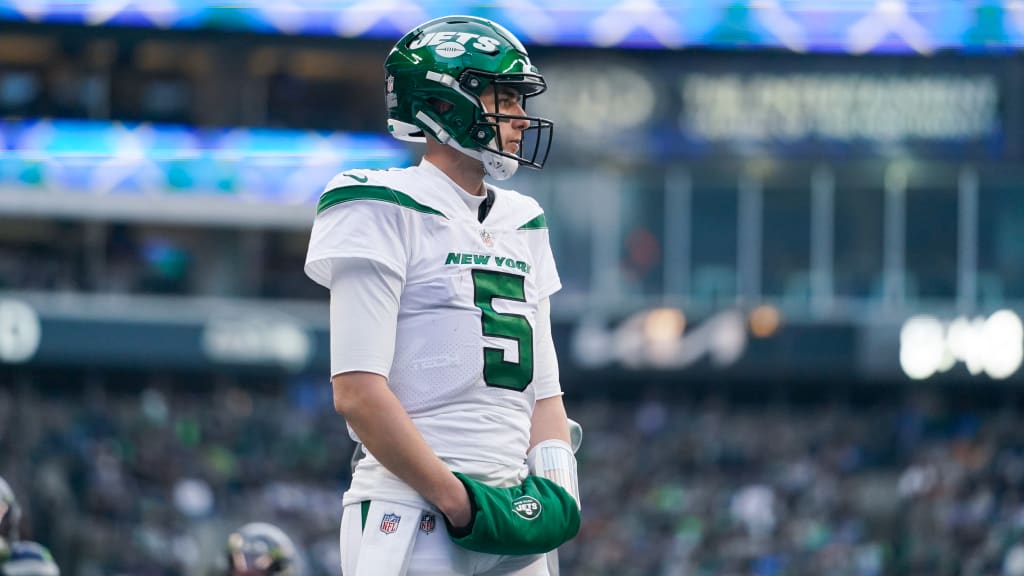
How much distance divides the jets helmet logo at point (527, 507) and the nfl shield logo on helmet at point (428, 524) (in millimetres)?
151

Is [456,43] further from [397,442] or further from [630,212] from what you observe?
[630,212]

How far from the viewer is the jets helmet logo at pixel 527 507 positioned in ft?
10.3

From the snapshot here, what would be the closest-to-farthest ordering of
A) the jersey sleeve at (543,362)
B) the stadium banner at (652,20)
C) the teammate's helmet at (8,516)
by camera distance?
the jersey sleeve at (543,362) → the teammate's helmet at (8,516) → the stadium banner at (652,20)

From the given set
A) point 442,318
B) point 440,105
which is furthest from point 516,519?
point 440,105

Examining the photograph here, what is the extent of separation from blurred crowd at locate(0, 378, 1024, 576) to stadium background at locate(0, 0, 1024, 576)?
13cm

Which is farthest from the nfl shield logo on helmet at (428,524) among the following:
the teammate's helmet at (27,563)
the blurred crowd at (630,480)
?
the blurred crowd at (630,480)

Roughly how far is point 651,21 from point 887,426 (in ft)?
24.1

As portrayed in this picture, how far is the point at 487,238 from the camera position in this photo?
331 cm

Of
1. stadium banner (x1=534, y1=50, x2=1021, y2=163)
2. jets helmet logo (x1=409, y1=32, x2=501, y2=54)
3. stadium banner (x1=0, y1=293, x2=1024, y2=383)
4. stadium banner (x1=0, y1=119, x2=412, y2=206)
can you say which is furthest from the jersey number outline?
stadium banner (x1=0, y1=293, x2=1024, y2=383)

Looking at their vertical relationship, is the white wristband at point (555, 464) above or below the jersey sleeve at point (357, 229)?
below

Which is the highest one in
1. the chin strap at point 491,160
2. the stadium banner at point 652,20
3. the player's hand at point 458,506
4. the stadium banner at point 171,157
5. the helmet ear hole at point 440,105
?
the helmet ear hole at point 440,105

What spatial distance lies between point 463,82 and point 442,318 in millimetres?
471

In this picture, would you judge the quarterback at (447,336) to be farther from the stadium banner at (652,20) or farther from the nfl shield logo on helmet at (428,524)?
the stadium banner at (652,20)

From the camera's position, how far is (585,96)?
26609 mm
